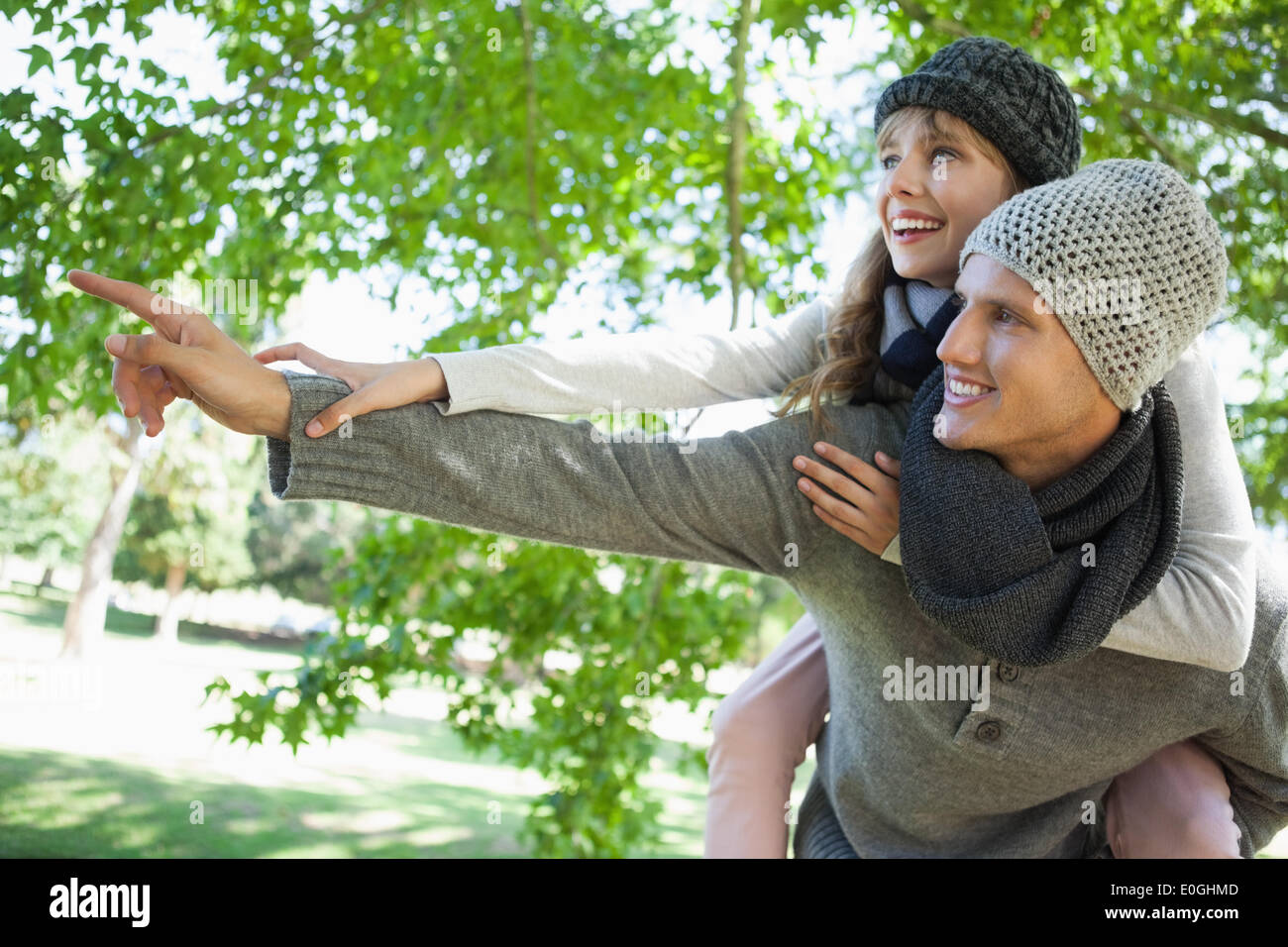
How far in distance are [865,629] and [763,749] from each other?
47cm

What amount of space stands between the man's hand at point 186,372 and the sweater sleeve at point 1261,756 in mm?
1385

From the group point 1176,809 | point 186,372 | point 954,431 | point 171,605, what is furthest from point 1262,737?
point 171,605

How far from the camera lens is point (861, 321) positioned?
5.83 ft

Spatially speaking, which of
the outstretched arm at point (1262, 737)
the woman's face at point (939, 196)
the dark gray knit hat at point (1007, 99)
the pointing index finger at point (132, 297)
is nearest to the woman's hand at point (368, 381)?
the pointing index finger at point (132, 297)

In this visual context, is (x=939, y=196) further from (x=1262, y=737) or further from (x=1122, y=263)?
(x=1262, y=737)

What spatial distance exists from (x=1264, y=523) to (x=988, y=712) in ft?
16.8

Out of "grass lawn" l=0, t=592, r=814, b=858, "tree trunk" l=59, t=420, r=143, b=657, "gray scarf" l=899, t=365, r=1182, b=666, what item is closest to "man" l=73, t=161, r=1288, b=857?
"gray scarf" l=899, t=365, r=1182, b=666

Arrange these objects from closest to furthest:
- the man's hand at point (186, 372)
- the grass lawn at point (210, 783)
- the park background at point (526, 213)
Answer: the man's hand at point (186, 372), the park background at point (526, 213), the grass lawn at point (210, 783)

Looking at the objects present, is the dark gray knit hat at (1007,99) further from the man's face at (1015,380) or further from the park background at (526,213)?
the park background at (526,213)

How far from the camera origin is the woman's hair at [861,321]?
1.69 m

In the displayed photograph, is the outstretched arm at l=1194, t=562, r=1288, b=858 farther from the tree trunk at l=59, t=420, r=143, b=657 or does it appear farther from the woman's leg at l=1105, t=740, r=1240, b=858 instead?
the tree trunk at l=59, t=420, r=143, b=657
